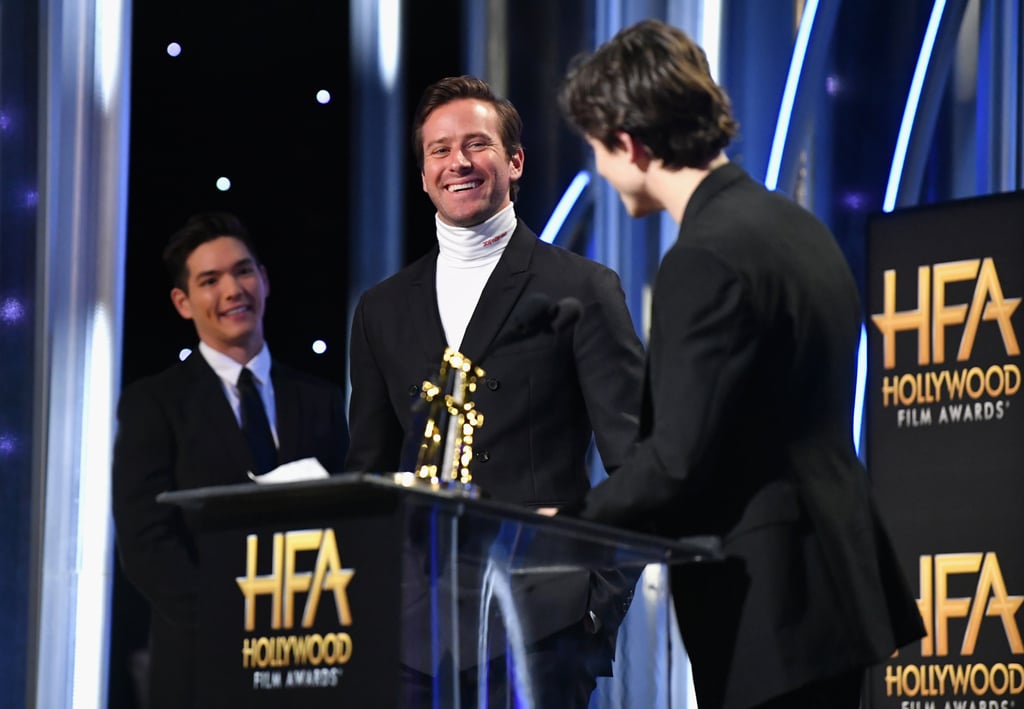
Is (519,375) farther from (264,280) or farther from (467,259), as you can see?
(264,280)

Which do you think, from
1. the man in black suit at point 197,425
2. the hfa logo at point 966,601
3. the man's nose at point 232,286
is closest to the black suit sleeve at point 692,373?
the hfa logo at point 966,601

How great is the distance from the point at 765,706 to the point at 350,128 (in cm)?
346

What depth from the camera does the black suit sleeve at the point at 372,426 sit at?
3281 millimetres

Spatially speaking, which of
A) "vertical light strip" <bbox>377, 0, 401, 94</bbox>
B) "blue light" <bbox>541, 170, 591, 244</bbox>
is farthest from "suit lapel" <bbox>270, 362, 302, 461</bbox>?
"vertical light strip" <bbox>377, 0, 401, 94</bbox>

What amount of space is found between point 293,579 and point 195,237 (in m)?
3.01

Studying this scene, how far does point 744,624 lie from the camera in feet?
6.83

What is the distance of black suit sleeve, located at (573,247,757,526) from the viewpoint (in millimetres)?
2051

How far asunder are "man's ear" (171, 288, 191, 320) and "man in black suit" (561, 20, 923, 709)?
302 cm

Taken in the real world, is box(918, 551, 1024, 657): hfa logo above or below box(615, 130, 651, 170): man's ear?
below

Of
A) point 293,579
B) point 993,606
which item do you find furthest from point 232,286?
point 293,579

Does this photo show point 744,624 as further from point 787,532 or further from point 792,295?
point 792,295

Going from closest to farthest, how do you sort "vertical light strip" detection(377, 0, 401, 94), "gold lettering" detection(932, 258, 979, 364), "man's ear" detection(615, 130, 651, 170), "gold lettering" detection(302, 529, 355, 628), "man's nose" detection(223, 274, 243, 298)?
"gold lettering" detection(302, 529, 355, 628) < "man's ear" detection(615, 130, 651, 170) < "gold lettering" detection(932, 258, 979, 364) < "man's nose" detection(223, 274, 243, 298) < "vertical light strip" detection(377, 0, 401, 94)

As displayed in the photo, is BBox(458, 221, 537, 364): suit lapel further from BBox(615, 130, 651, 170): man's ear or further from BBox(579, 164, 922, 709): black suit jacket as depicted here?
BBox(579, 164, 922, 709): black suit jacket

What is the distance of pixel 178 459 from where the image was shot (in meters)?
4.73
